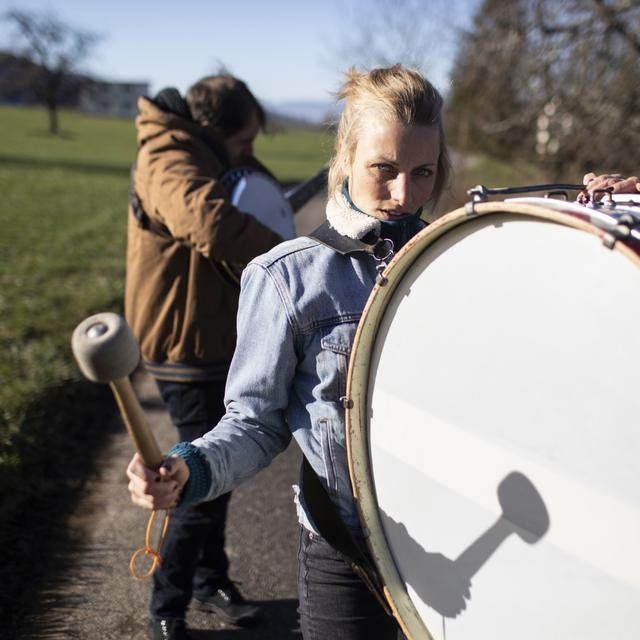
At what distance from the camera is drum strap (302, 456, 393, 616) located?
1563 millimetres

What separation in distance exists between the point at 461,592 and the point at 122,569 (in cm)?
203

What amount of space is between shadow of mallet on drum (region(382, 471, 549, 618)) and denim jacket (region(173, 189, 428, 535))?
18 centimetres

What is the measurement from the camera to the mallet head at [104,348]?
1.02 metres

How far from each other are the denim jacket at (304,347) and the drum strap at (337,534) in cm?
3

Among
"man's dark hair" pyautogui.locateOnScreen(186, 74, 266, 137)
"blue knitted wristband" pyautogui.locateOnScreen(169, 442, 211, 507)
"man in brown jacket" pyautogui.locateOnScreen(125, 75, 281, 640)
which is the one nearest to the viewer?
"blue knitted wristband" pyautogui.locateOnScreen(169, 442, 211, 507)

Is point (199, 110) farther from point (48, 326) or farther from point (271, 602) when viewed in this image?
point (48, 326)

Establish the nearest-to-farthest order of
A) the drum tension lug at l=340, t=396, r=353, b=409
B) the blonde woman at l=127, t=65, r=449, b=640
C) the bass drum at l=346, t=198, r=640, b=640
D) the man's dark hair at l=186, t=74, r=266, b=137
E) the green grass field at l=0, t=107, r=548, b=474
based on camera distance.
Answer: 1. the bass drum at l=346, t=198, r=640, b=640
2. the drum tension lug at l=340, t=396, r=353, b=409
3. the blonde woman at l=127, t=65, r=449, b=640
4. the man's dark hair at l=186, t=74, r=266, b=137
5. the green grass field at l=0, t=107, r=548, b=474

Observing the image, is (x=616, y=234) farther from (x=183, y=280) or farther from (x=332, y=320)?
(x=183, y=280)

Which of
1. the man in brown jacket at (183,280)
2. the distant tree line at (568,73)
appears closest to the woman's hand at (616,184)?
the man in brown jacket at (183,280)

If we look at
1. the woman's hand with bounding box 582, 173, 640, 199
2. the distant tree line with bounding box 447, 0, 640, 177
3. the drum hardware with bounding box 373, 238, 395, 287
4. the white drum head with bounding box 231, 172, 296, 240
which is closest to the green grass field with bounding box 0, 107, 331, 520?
the white drum head with bounding box 231, 172, 296, 240

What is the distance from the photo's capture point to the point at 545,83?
10.0m

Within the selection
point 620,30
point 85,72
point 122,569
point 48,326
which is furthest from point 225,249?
point 85,72

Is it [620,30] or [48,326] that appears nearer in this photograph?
[48,326]

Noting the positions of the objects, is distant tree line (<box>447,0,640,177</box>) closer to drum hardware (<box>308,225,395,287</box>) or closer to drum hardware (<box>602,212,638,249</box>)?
drum hardware (<box>308,225,395,287</box>)
